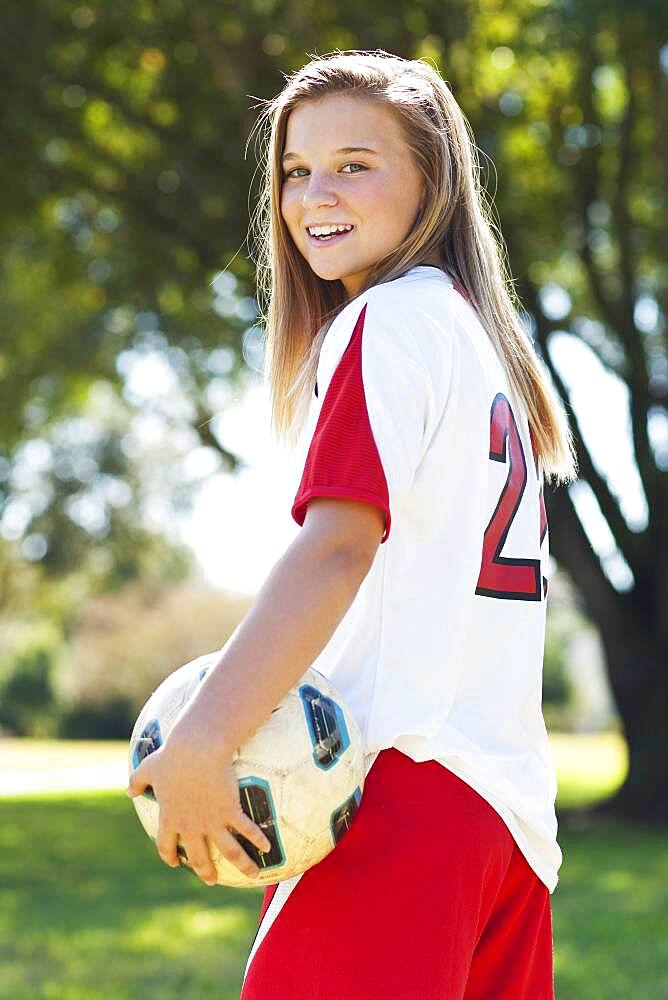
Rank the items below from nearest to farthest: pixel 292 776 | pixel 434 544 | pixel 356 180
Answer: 1. pixel 292 776
2. pixel 434 544
3. pixel 356 180

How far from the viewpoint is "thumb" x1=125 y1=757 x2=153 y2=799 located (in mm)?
1714

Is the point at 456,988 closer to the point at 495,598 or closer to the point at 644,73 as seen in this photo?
the point at 495,598

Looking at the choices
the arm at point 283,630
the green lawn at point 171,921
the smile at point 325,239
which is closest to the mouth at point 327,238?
the smile at point 325,239

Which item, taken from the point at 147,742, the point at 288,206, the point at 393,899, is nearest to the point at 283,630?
the point at 147,742

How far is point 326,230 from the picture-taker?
215cm

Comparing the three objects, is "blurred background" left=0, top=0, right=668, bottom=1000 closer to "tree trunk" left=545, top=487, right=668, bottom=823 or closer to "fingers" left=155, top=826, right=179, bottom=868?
"tree trunk" left=545, top=487, right=668, bottom=823

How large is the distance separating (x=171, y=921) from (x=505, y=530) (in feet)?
22.3

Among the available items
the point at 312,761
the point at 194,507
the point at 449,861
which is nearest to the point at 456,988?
the point at 449,861

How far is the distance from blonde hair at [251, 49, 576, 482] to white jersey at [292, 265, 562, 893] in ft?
0.44

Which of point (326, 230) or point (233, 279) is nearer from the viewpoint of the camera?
point (326, 230)

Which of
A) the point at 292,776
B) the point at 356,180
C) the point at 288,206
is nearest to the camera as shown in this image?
the point at 292,776

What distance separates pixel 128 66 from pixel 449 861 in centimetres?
1158

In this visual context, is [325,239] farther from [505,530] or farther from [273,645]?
[273,645]

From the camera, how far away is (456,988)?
182 centimetres
